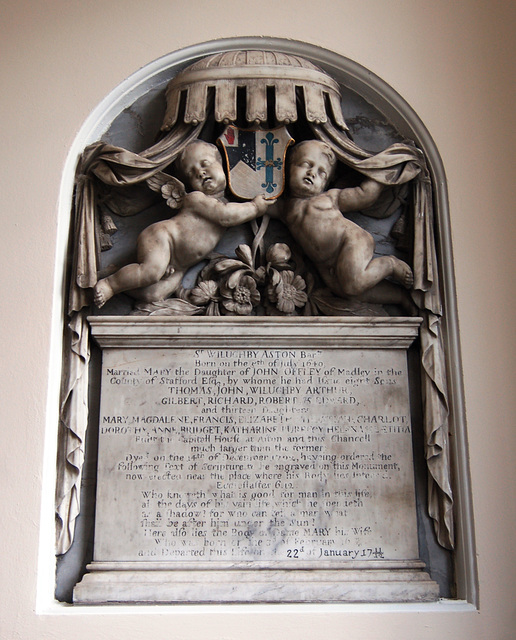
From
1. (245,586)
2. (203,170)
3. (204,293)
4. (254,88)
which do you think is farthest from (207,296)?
(245,586)

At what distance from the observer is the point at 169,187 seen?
11.8 ft

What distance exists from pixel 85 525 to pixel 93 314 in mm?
893

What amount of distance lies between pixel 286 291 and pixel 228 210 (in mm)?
439

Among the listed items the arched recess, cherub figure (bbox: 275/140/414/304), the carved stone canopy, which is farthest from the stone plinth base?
the carved stone canopy

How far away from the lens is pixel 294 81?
3650mm

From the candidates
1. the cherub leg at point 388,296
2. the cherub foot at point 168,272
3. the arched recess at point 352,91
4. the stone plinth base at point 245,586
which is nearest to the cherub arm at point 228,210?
the cherub foot at point 168,272

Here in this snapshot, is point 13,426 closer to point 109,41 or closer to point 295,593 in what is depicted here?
point 295,593

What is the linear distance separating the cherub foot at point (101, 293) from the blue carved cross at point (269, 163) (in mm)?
839

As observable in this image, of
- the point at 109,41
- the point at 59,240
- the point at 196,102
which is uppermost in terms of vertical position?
the point at 109,41

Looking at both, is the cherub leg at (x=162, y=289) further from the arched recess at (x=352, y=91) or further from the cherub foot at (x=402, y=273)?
the cherub foot at (x=402, y=273)

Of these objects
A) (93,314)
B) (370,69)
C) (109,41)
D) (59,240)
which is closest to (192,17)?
(109,41)

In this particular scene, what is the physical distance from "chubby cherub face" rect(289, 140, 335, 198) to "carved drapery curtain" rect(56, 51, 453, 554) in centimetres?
6

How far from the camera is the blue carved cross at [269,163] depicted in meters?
3.61

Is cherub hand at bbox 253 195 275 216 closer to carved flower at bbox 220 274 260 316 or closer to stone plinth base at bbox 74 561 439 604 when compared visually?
carved flower at bbox 220 274 260 316
